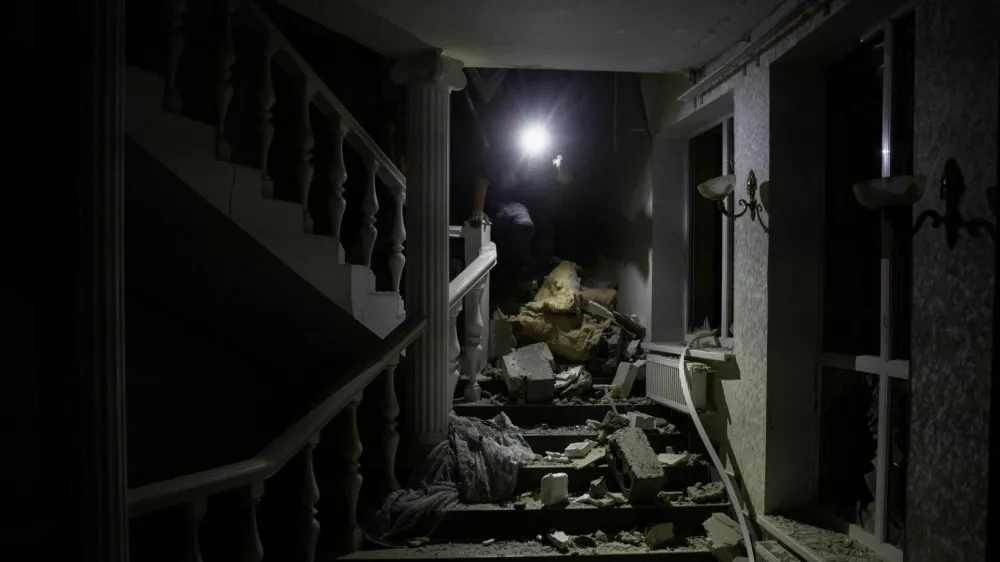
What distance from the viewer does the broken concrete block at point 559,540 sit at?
2.71 meters

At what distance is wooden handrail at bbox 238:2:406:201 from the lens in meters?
2.64

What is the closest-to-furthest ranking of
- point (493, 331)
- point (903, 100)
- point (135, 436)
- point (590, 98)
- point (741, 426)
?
point (903, 100) → point (741, 426) → point (135, 436) → point (493, 331) → point (590, 98)

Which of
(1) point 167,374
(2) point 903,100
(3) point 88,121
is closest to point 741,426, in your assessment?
(2) point 903,100

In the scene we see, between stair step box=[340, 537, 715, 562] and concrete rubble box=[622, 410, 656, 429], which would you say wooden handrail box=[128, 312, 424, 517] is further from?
concrete rubble box=[622, 410, 656, 429]

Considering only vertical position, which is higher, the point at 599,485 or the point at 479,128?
the point at 479,128

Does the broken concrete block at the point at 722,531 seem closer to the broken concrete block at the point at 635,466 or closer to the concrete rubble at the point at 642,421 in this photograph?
the broken concrete block at the point at 635,466

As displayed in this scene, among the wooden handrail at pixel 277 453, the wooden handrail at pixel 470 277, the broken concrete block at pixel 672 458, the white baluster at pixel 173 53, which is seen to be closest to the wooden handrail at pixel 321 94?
the white baluster at pixel 173 53

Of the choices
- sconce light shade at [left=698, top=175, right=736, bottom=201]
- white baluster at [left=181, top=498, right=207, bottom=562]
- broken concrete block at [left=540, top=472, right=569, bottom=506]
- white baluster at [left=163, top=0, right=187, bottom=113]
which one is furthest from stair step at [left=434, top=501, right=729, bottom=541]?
white baluster at [left=163, top=0, right=187, bottom=113]

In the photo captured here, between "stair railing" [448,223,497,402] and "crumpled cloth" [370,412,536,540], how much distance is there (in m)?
0.43

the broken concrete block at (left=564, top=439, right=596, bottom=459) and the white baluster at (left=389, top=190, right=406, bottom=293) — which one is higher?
the white baluster at (left=389, top=190, right=406, bottom=293)

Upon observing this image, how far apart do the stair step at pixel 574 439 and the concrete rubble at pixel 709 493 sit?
1.14 ft

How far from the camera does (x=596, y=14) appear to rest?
269cm

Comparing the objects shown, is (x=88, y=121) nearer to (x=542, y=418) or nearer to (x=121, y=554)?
(x=121, y=554)

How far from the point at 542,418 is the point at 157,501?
250 cm
